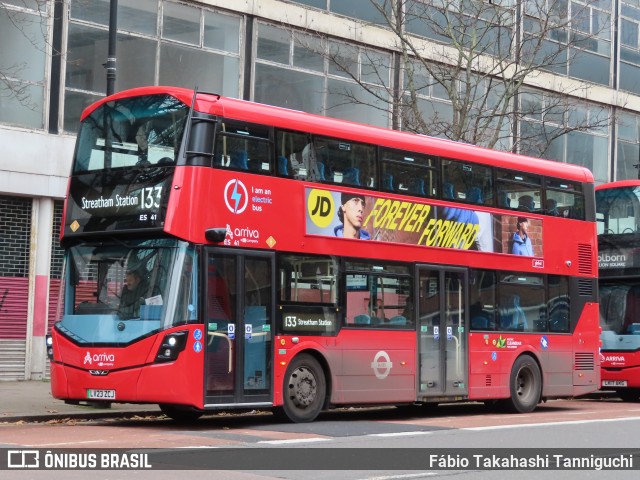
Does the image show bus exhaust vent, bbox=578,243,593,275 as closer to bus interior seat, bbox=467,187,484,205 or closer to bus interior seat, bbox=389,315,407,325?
bus interior seat, bbox=467,187,484,205

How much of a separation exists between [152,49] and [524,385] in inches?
420

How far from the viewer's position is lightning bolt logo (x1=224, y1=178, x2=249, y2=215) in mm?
16453

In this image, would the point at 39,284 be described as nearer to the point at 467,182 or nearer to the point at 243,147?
the point at 467,182

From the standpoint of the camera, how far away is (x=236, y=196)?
16594 millimetres

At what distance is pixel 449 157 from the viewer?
20438 millimetres

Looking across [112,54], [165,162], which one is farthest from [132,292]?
[112,54]

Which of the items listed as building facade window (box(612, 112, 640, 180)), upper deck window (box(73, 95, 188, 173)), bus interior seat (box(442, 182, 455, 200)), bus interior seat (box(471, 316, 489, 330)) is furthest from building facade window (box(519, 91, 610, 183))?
upper deck window (box(73, 95, 188, 173))

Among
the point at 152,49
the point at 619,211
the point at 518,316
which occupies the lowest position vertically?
the point at 518,316

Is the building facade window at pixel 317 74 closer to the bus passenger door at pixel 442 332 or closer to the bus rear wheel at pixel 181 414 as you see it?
the bus passenger door at pixel 442 332

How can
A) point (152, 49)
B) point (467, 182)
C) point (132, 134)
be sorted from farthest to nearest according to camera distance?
1. point (152, 49)
2. point (467, 182)
3. point (132, 134)

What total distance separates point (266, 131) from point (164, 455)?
19.5ft

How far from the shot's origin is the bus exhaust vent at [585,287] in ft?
76.6

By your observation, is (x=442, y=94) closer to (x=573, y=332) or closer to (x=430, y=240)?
(x=573, y=332)
